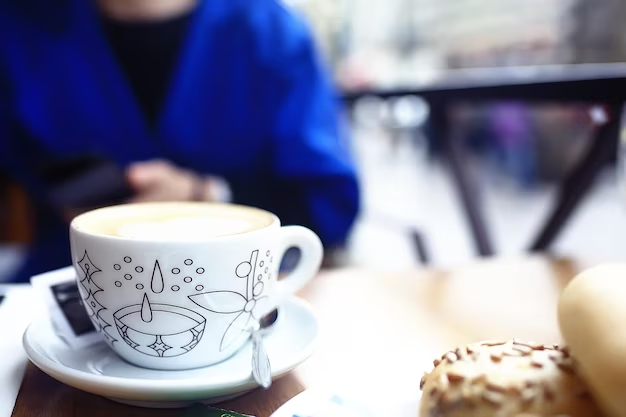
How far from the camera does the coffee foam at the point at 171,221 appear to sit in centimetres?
30

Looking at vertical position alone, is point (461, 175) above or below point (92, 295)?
below

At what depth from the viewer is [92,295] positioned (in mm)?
295

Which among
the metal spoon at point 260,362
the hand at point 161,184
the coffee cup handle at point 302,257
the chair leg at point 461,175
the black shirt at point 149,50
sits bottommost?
the chair leg at point 461,175

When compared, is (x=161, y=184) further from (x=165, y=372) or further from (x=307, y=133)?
(x=165, y=372)

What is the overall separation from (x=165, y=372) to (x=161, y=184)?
466mm

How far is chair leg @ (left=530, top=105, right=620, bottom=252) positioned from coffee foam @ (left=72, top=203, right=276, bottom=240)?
1.59 ft

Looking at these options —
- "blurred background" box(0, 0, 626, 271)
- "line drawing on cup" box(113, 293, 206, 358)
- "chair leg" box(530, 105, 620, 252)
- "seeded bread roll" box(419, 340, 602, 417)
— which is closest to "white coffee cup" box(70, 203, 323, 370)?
"line drawing on cup" box(113, 293, 206, 358)

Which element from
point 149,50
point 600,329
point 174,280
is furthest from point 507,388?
point 149,50

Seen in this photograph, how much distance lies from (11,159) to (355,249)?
1.74ft

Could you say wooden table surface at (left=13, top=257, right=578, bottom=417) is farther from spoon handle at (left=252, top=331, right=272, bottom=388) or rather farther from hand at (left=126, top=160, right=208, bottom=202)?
hand at (left=126, top=160, right=208, bottom=202)

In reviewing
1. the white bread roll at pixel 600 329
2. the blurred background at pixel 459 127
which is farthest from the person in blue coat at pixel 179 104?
the white bread roll at pixel 600 329

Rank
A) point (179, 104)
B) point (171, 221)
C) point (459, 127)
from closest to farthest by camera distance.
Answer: point (171, 221)
point (179, 104)
point (459, 127)

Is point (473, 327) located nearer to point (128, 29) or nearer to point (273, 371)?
Result: point (273, 371)

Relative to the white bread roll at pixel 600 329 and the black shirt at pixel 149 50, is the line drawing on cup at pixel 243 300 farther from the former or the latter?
the black shirt at pixel 149 50
